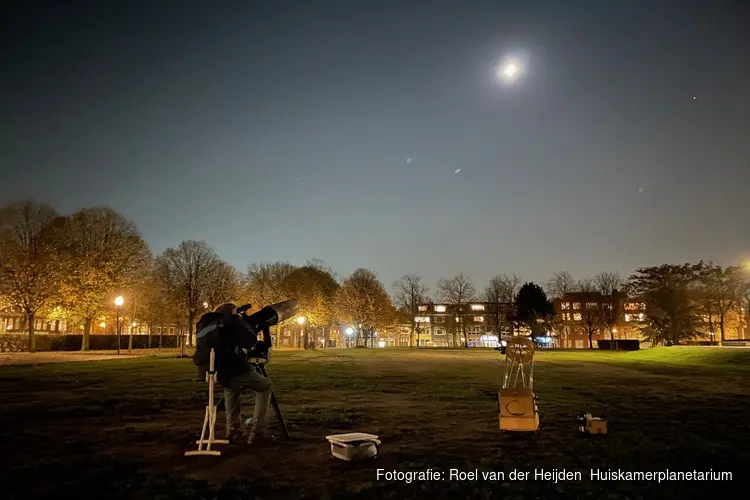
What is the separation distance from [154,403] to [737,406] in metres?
18.3

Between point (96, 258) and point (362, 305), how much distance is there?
46772mm

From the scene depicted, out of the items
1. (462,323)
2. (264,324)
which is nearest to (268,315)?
(264,324)

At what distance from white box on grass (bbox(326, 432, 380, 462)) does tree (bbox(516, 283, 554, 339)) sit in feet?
338

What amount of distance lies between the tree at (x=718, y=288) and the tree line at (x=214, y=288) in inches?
7.4

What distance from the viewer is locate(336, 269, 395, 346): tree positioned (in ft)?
282

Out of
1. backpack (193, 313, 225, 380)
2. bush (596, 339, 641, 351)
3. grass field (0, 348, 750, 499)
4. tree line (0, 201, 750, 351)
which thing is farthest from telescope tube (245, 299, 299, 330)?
bush (596, 339, 641, 351)

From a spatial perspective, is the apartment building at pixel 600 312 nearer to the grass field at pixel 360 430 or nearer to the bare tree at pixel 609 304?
the bare tree at pixel 609 304

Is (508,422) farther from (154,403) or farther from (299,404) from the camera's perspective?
(154,403)

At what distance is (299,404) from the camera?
14.4 meters

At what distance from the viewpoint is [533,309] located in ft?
349

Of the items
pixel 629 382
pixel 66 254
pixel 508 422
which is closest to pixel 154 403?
pixel 508 422

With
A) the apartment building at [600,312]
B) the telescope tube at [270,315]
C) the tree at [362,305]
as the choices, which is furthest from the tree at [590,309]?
the telescope tube at [270,315]

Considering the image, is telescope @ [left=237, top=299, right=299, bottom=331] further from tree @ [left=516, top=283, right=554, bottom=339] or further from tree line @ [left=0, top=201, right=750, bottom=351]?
Answer: tree @ [left=516, top=283, right=554, bottom=339]

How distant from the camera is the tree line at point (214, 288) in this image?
155 ft
